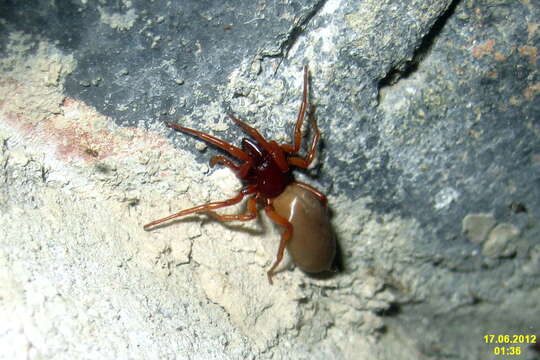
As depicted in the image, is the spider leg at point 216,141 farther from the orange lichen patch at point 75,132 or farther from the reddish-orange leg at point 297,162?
the reddish-orange leg at point 297,162

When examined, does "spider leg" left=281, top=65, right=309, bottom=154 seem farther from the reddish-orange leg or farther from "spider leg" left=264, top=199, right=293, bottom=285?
"spider leg" left=264, top=199, right=293, bottom=285

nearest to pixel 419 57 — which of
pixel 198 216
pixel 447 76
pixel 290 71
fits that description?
pixel 447 76

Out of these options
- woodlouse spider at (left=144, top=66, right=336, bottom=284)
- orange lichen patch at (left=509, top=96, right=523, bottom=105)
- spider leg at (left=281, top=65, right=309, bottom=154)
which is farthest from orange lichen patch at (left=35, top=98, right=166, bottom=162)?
orange lichen patch at (left=509, top=96, right=523, bottom=105)

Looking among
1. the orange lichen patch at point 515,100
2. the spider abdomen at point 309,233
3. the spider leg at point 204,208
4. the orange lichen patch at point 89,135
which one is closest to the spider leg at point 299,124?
the spider abdomen at point 309,233

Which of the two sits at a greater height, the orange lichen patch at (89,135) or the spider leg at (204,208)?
the orange lichen patch at (89,135)

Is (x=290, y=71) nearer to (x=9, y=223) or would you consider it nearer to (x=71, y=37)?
(x=71, y=37)

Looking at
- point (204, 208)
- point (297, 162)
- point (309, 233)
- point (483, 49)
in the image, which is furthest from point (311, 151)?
point (483, 49)
